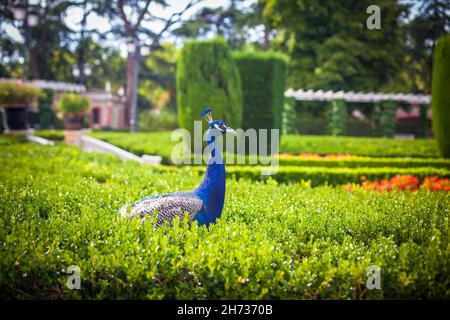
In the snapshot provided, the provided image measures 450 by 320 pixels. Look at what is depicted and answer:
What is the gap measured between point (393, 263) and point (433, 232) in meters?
1.05

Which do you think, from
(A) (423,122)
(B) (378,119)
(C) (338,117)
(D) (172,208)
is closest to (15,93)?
(D) (172,208)

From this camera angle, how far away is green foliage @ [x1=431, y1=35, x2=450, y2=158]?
12750 millimetres

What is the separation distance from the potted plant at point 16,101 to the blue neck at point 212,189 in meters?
14.0

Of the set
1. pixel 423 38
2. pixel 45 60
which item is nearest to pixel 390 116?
pixel 423 38

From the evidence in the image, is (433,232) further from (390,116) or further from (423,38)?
(423,38)

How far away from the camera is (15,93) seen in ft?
51.8

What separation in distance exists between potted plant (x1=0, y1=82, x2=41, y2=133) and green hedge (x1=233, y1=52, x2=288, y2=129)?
8586 millimetres

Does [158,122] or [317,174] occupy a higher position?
[158,122]

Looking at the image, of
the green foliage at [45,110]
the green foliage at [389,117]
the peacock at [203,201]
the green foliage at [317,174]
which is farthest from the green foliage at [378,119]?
the peacock at [203,201]

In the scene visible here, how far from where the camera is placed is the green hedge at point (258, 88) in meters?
15.3

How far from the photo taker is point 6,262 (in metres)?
3.29

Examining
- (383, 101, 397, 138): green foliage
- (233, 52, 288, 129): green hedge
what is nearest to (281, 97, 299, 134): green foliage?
(383, 101, 397, 138): green foliage

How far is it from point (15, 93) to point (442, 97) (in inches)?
614

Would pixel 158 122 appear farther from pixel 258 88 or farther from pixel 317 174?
pixel 317 174
